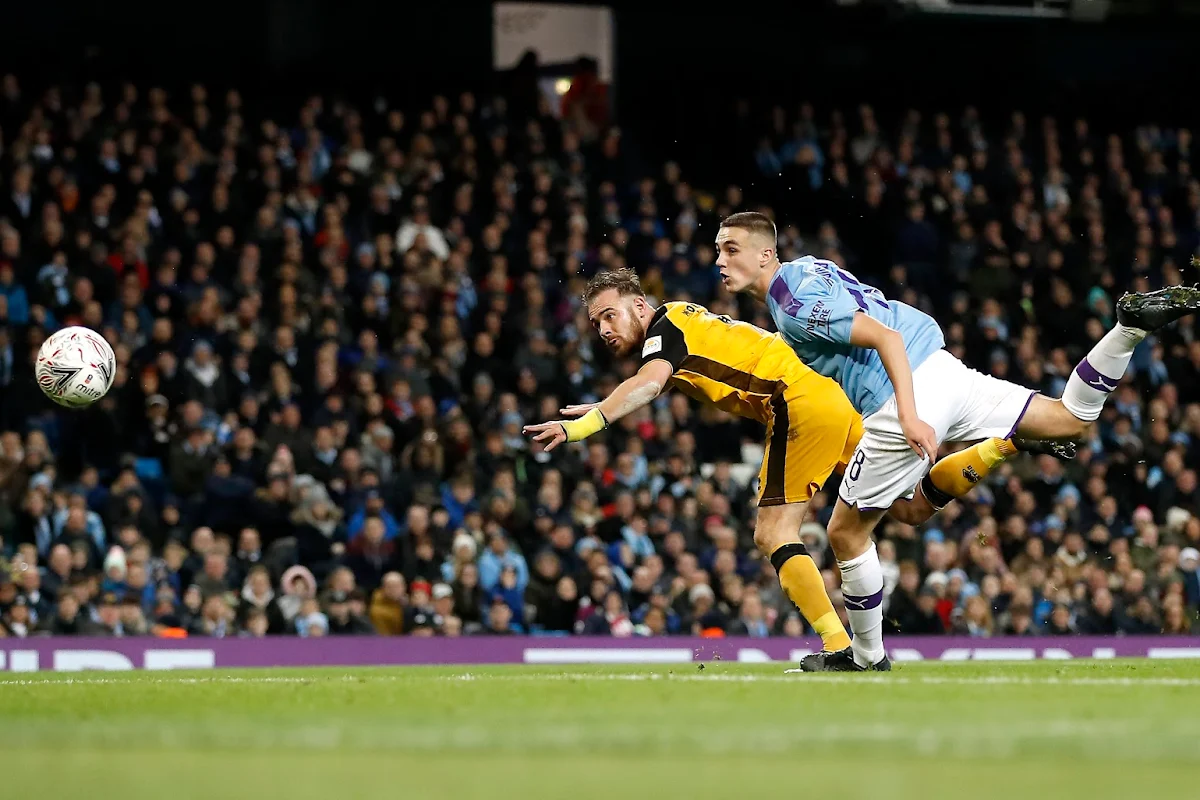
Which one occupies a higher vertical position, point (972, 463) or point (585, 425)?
point (585, 425)

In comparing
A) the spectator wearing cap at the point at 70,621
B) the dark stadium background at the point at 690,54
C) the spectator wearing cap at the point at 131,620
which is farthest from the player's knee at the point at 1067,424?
the dark stadium background at the point at 690,54

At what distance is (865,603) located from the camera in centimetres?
920

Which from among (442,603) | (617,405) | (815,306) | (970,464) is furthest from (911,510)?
(442,603)

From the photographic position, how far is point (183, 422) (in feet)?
54.9

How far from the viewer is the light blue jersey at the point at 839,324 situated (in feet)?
29.1

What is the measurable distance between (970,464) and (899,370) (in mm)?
1157

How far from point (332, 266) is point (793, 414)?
10288 mm

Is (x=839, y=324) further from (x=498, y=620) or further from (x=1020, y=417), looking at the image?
(x=498, y=620)

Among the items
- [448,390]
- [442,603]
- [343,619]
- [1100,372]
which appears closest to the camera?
[1100,372]

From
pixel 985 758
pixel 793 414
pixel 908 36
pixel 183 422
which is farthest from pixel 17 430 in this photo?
pixel 908 36

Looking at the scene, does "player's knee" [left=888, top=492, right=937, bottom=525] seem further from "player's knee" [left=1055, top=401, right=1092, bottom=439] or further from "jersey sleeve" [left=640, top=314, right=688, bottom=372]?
"jersey sleeve" [left=640, top=314, right=688, bottom=372]

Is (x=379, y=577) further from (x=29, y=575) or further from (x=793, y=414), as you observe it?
(x=793, y=414)

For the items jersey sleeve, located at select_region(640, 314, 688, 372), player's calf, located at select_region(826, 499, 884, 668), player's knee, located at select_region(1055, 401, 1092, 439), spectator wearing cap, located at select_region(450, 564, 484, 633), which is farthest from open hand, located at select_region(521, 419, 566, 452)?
spectator wearing cap, located at select_region(450, 564, 484, 633)

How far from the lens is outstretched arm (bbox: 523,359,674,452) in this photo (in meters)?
8.83
